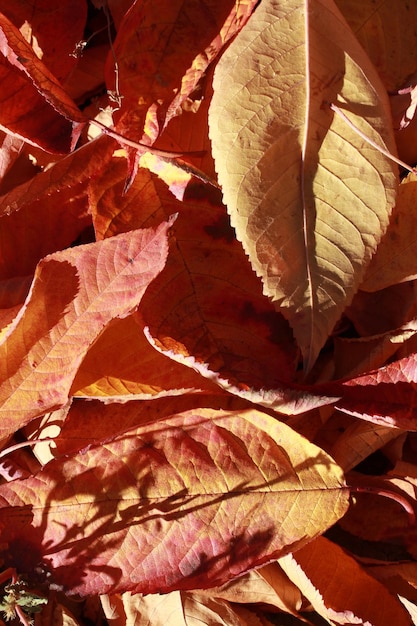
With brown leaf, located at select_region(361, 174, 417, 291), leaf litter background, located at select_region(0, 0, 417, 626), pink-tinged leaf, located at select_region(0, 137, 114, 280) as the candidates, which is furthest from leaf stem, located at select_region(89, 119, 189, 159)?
brown leaf, located at select_region(361, 174, 417, 291)

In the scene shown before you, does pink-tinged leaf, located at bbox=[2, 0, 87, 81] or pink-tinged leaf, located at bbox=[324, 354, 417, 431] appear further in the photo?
pink-tinged leaf, located at bbox=[2, 0, 87, 81]

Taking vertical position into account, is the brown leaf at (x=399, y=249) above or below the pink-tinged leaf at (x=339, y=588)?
above

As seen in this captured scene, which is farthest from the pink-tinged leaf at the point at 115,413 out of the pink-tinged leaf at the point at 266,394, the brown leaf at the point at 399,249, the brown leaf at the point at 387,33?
the brown leaf at the point at 387,33

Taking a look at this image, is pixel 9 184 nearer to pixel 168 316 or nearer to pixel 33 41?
pixel 33 41

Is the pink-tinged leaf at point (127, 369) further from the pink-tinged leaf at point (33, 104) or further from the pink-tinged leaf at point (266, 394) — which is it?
the pink-tinged leaf at point (33, 104)

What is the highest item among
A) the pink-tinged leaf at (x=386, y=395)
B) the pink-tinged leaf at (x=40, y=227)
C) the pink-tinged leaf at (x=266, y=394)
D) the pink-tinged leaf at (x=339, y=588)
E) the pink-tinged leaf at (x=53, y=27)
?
the pink-tinged leaf at (x=53, y=27)

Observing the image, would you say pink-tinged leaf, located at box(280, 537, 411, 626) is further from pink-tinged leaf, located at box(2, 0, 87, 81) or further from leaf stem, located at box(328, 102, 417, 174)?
pink-tinged leaf, located at box(2, 0, 87, 81)

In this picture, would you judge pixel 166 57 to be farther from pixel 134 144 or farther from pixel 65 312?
pixel 65 312

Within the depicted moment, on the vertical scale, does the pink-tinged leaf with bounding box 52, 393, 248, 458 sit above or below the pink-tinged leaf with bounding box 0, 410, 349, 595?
above

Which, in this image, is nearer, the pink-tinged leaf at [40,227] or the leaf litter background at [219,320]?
the leaf litter background at [219,320]
